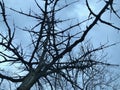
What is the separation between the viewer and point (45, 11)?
634cm

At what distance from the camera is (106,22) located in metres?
5.59

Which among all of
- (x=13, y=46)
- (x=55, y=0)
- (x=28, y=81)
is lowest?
(x=28, y=81)

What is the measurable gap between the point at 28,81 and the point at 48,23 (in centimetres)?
127

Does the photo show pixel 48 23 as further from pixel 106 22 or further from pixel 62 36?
pixel 106 22

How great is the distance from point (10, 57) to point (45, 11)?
3.83ft

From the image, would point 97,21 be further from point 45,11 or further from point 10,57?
point 10,57

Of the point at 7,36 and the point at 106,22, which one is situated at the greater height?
the point at 7,36

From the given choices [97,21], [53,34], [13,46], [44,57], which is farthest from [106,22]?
[13,46]

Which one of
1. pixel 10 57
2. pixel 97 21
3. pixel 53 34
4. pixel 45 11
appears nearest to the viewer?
pixel 97 21

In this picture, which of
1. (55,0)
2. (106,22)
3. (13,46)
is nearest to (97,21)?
(106,22)

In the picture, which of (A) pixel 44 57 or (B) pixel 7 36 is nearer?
(A) pixel 44 57

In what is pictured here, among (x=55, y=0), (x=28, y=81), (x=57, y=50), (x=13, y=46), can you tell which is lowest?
(x=28, y=81)

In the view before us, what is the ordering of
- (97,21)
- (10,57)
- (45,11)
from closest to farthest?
(97,21) → (45,11) → (10,57)

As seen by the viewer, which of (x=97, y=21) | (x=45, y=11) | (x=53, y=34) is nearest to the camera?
(x=97, y=21)
